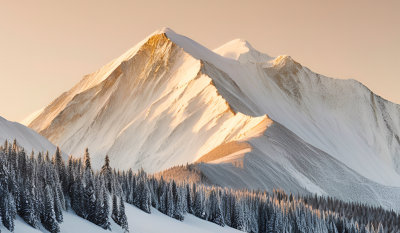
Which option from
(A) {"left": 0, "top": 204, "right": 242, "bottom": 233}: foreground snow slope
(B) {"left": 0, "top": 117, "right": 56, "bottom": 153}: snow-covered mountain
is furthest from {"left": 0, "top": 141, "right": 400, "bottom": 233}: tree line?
(B) {"left": 0, "top": 117, "right": 56, "bottom": 153}: snow-covered mountain

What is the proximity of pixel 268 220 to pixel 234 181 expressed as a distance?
3131 cm

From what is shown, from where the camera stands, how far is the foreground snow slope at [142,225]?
1630 inches

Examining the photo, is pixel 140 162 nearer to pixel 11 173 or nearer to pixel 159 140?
pixel 159 140

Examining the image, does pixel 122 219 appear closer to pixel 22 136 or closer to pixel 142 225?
pixel 142 225

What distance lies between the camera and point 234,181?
123000 millimetres

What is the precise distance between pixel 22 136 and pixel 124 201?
194 feet

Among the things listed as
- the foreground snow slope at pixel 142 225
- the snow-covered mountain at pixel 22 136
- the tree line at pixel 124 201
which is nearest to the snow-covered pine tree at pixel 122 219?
the tree line at pixel 124 201

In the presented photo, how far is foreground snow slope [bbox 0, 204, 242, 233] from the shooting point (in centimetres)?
4139

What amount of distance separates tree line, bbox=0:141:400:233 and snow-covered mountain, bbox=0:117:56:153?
36.2m

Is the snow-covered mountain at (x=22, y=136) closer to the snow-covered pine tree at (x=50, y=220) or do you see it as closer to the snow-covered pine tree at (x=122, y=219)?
the snow-covered pine tree at (x=122, y=219)

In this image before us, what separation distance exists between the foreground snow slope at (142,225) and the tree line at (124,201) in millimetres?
752

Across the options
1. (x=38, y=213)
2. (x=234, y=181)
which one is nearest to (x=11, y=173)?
(x=38, y=213)

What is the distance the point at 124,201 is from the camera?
64875mm

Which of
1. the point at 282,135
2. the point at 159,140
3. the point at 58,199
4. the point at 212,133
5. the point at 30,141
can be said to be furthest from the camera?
the point at 159,140
